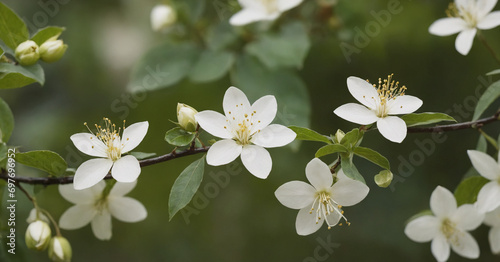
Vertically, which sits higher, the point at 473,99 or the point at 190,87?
the point at 190,87

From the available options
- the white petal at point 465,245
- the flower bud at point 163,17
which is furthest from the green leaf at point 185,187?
the flower bud at point 163,17

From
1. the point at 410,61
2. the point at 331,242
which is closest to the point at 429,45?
the point at 410,61

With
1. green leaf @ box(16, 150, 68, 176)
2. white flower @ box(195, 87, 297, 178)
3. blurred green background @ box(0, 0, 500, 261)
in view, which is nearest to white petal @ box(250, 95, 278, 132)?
white flower @ box(195, 87, 297, 178)

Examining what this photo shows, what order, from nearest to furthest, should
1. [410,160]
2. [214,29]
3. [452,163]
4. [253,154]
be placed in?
[253,154] < [214,29] < [410,160] < [452,163]

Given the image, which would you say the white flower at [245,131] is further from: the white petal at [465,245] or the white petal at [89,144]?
the white petal at [465,245]

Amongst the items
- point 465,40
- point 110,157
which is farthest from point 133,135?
point 465,40

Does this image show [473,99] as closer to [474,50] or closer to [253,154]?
[474,50]

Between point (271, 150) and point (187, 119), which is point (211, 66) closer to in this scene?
point (271, 150)
